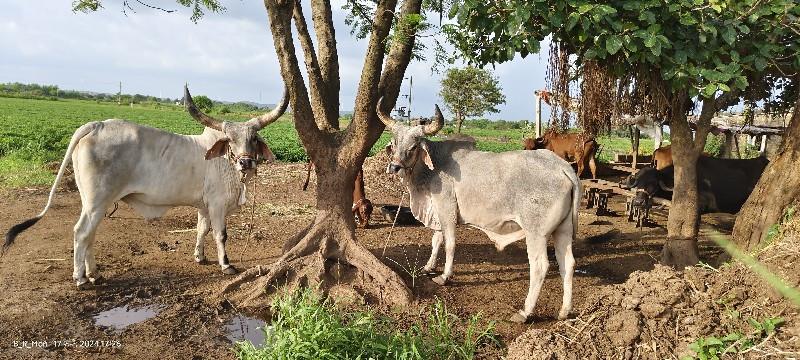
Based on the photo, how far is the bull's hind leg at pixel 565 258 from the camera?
18.4ft

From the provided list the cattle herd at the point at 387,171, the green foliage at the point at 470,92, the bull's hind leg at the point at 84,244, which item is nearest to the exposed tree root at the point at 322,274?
the cattle herd at the point at 387,171

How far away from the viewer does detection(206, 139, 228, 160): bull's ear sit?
624cm

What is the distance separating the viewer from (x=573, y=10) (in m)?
5.21

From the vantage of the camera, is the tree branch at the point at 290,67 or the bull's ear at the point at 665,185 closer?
the tree branch at the point at 290,67

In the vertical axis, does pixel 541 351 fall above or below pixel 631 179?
below

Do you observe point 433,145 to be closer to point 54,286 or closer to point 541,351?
point 541,351

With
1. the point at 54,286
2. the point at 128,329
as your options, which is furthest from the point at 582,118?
the point at 54,286

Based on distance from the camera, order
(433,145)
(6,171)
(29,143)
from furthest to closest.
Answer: (29,143) → (6,171) → (433,145)

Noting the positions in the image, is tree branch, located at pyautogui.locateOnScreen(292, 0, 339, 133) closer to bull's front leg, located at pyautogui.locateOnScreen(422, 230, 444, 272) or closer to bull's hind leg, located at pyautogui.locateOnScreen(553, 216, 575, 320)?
bull's front leg, located at pyautogui.locateOnScreen(422, 230, 444, 272)

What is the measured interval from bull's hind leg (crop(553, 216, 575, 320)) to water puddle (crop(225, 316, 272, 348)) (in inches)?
116

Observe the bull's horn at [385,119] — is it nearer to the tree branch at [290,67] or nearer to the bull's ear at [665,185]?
the tree branch at [290,67]

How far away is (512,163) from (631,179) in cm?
514

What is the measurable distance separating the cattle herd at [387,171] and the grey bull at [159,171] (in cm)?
1

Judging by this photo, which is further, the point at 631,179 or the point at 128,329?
the point at 631,179
